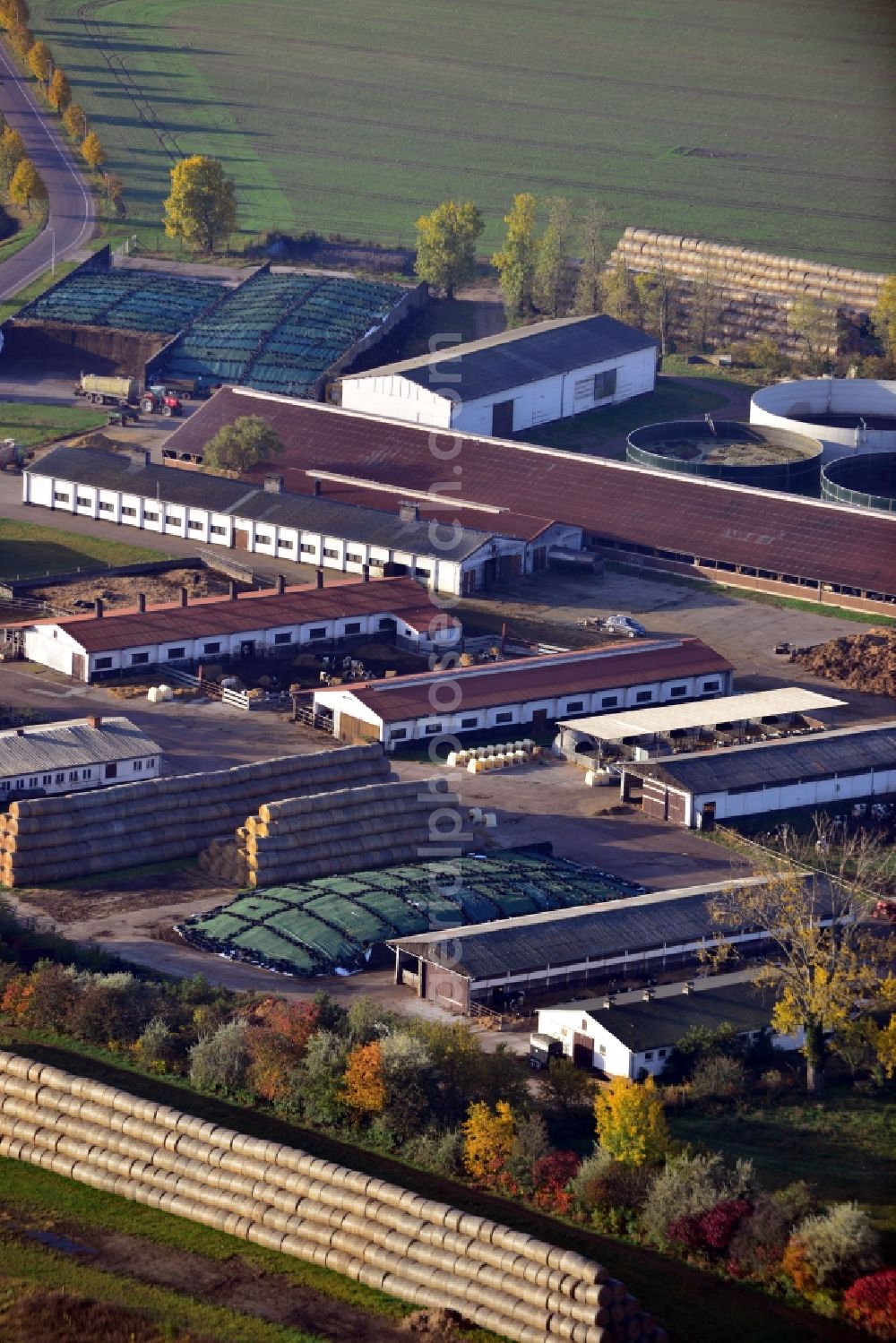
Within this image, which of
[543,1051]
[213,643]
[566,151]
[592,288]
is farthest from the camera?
[566,151]

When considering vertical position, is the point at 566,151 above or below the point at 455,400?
above

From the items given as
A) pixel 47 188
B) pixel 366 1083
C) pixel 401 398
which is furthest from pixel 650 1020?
pixel 47 188

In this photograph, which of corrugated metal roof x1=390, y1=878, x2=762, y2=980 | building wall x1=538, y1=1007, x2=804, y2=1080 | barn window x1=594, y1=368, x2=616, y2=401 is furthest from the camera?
barn window x1=594, y1=368, x2=616, y2=401

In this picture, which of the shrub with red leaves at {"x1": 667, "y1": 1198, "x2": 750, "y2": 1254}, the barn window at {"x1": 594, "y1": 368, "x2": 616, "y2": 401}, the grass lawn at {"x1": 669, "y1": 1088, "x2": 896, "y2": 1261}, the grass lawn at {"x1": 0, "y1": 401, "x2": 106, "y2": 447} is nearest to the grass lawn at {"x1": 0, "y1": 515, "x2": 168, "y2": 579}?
the grass lawn at {"x1": 0, "y1": 401, "x2": 106, "y2": 447}

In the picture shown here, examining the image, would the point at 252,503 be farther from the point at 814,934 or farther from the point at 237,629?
the point at 814,934

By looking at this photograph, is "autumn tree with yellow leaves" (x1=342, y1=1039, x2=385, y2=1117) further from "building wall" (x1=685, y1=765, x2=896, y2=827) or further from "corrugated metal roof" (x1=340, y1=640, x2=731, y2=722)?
"corrugated metal roof" (x1=340, y1=640, x2=731, y2=722)

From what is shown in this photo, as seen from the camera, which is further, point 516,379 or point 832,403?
point 832,403

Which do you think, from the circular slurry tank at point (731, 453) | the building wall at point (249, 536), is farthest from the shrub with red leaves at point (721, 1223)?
the circular slurry tank at point (731, 453)

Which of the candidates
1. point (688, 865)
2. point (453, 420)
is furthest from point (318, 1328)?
point (453, 420)
